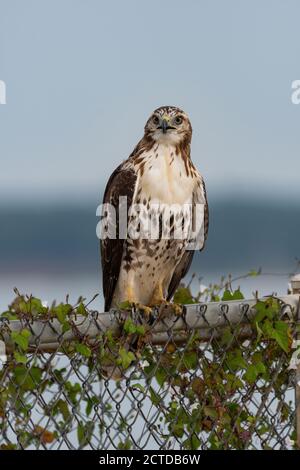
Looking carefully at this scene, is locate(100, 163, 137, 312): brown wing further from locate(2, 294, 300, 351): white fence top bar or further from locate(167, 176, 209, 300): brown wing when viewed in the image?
locate(2, 294, 300, 351): white fence top bar

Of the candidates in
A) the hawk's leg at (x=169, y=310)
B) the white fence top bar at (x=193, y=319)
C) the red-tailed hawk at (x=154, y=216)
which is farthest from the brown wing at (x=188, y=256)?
the white fence top bar at (x=193, y=319)

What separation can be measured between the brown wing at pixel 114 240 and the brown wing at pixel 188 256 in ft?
1.21

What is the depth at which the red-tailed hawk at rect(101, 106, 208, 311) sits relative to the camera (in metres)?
7.43

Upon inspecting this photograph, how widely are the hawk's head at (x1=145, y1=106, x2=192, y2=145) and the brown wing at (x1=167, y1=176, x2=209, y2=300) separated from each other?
333 millimetres

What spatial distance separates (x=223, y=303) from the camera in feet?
18.1

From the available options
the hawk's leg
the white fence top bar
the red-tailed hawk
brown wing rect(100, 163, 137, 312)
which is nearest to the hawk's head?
the red-tailed hawk

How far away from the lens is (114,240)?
7551 mm

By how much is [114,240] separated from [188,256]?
49cm

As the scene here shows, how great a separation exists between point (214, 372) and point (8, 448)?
2.90ft

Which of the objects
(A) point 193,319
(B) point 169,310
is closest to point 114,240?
(B) point 169,310

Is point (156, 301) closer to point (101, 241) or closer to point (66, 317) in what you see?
point (101, 241)

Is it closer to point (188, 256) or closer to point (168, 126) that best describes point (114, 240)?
point (188, 256)

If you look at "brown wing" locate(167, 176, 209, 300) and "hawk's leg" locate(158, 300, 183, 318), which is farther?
"brown wing" locate(167, 176, 209, 300)

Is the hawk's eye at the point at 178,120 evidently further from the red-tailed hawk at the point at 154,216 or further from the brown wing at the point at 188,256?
the brown wing at the point at 188,256
